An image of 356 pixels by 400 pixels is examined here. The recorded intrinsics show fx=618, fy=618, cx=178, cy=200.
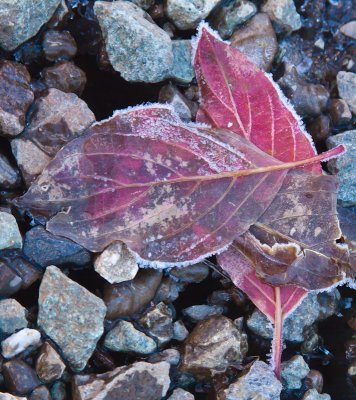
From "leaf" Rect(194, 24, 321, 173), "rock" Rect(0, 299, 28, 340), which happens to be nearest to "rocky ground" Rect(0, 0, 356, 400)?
"rock" Rect(0, 299, 28, 340)

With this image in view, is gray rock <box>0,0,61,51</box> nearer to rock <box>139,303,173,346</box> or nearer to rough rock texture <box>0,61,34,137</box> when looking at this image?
rough rock texture <box>0,61,34,137</box>

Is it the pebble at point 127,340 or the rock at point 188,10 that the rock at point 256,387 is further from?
the rock at point 188,10

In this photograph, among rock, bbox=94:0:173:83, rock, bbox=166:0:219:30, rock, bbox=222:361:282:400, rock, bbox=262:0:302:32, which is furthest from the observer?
rock, bbox=262:0:302:32

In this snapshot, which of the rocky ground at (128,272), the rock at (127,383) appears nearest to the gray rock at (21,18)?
the rocky ground at (128,272)

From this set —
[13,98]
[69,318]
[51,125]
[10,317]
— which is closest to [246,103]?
[51,125]

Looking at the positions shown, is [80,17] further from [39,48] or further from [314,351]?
[314,351]

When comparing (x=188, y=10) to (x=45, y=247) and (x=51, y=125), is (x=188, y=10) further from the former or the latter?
(x=45, y=247)

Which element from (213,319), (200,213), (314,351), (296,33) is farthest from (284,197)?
(296,33)
